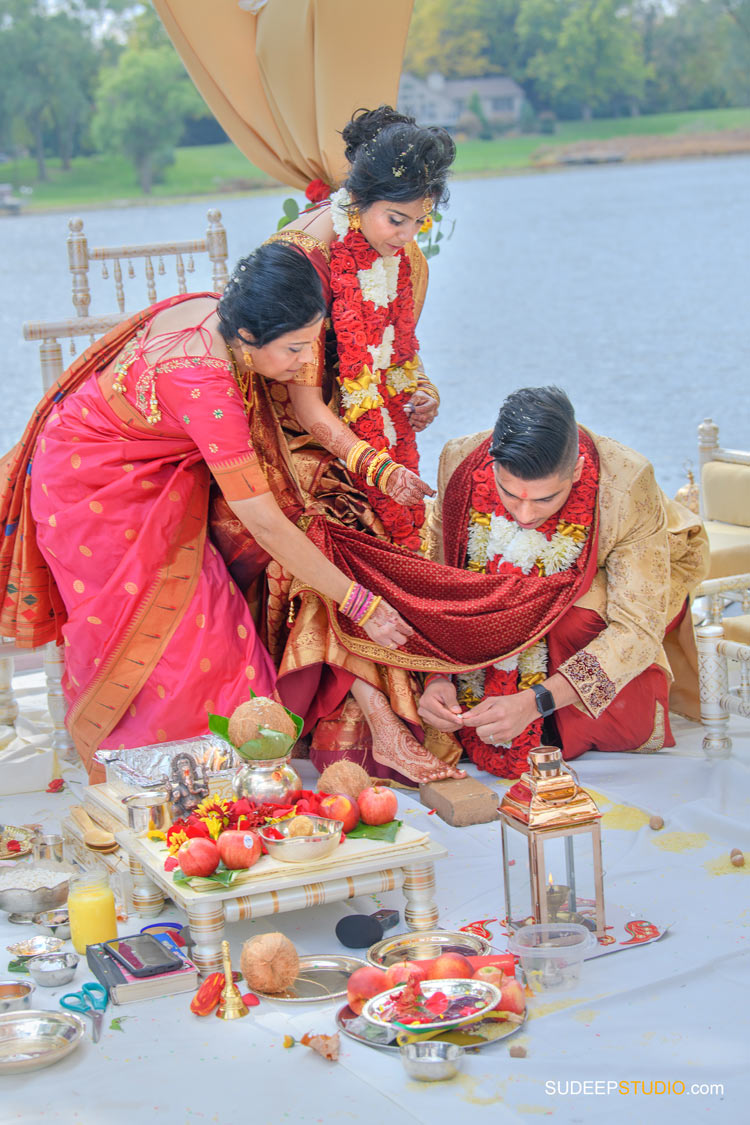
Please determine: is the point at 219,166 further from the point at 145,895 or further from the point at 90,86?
the point at 145,895

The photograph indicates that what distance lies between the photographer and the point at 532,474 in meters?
3.43

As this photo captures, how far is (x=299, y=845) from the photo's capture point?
9.09 feet

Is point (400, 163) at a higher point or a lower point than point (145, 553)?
higher

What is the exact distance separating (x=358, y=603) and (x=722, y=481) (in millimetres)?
2306

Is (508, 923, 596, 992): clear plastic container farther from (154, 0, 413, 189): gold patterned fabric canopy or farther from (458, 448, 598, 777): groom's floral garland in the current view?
(154, 0, 413, 189): gold patterned fabric canopy

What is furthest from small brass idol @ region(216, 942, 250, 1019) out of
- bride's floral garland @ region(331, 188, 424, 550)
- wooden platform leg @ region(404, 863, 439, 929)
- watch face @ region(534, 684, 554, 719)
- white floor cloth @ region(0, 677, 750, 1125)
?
bride's floral garland @ region(331, 188, 424, 550)

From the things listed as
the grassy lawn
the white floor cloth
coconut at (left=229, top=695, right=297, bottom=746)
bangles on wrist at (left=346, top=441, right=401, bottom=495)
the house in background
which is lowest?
the white floor cloth

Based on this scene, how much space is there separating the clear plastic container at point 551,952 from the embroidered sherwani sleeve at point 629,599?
101 centimetres

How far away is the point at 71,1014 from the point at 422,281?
251 centimetres

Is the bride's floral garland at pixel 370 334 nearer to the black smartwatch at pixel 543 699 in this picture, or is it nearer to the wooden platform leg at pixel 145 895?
the black smartwatch at pixel 543 699

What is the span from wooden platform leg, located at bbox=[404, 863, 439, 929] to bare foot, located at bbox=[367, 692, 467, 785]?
74 cm

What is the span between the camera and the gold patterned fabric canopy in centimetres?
444

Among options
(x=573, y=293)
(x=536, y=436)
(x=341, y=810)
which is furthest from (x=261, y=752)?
(x=573, y=293)

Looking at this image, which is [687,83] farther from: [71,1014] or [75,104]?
[71,1014]
